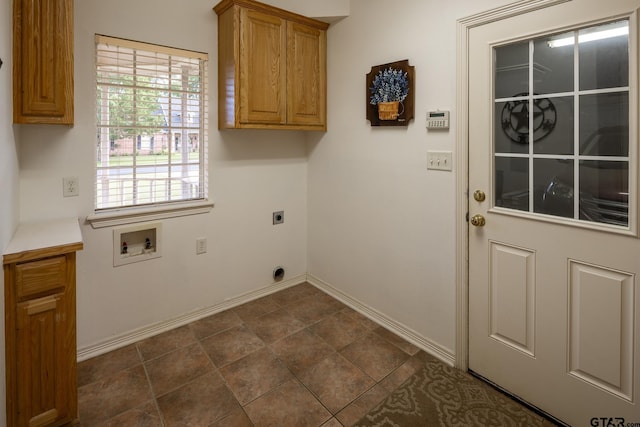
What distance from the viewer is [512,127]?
183 centimetres

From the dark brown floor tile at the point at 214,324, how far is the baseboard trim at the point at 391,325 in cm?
88

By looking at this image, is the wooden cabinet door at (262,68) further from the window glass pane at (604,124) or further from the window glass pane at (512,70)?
the window glass pane at (604,124)

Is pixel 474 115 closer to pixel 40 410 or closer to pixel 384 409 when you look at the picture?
pixel 384 409

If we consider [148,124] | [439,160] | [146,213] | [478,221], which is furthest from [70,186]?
[478,221]

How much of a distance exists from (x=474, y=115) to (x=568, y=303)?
108 cm

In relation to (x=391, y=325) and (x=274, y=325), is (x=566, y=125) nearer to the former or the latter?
(x=391, y=325)

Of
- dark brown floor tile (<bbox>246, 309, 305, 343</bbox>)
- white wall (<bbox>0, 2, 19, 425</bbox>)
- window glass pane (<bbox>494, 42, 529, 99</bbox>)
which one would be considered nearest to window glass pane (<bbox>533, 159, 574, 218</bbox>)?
window glass pane (<bbox>494, 42, 529, 99</bbox>)

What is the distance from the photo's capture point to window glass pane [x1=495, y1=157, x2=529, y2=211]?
182 cm

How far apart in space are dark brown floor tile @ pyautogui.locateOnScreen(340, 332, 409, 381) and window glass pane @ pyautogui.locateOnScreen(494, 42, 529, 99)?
1701 mm

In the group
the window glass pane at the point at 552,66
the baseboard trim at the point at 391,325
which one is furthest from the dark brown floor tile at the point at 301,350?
the window glass pane at the point at 552,66

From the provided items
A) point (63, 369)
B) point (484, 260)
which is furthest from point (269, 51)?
point (63, 369)

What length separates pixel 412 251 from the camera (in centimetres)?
245

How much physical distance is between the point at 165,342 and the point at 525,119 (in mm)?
2658

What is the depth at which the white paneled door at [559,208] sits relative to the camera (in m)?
1.50
